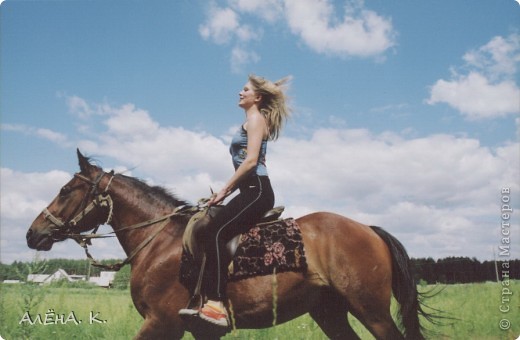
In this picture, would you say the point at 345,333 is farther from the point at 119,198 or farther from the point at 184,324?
the point at 119,198

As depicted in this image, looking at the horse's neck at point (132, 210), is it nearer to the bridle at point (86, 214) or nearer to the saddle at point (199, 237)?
the bridle at point (86, 214)

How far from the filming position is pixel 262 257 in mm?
4941

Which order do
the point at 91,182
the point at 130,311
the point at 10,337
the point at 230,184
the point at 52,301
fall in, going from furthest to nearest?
the point at 52,301 → the point at 130,311 → the point at 10,337 → the point at 91,182 → the point at 230,184

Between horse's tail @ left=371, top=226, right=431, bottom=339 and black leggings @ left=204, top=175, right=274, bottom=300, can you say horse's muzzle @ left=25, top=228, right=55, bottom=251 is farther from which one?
horse's tail @ left=371, top=226, right=431, bottom=339

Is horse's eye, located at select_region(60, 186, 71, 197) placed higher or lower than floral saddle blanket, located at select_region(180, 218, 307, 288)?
higher

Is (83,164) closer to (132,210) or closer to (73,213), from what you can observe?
(73,213)

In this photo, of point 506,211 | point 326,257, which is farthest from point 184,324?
point 506,211

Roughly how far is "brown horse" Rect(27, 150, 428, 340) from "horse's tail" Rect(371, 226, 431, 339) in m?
0.01

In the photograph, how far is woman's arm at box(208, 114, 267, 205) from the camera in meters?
4.76

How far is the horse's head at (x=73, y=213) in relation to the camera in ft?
18.5

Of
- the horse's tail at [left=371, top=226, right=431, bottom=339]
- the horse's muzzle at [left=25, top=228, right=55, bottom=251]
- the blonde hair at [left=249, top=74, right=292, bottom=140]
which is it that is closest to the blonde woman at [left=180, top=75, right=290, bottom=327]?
the blonde hair at [left=249, top=74, right=292, bottom=140]

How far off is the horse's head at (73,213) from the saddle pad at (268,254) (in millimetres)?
2000

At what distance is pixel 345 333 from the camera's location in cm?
549

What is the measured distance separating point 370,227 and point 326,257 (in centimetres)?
87
